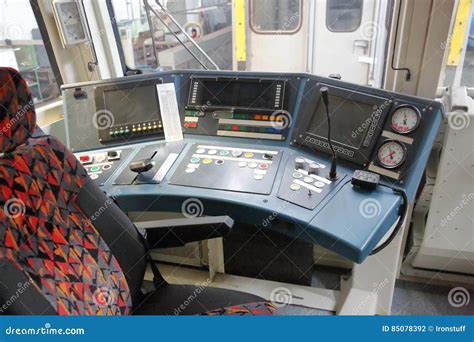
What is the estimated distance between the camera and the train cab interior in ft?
3.55

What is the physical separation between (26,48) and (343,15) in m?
1.88

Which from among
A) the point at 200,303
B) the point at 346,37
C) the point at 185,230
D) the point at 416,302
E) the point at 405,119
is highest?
the point at 346,37

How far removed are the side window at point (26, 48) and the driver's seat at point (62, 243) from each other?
37.3 inches

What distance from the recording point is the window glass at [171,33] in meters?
2.23

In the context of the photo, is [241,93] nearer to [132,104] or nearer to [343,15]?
[132,104]

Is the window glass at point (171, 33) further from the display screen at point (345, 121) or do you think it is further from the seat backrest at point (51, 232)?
the seat backrest at point (51, 232)

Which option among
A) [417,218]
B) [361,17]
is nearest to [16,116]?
[417,218]

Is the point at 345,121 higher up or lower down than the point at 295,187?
higher up

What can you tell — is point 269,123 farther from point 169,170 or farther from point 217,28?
point 217,28

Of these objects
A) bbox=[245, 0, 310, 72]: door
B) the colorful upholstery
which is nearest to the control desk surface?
the colorful upholstery

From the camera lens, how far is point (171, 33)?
6.79 feet

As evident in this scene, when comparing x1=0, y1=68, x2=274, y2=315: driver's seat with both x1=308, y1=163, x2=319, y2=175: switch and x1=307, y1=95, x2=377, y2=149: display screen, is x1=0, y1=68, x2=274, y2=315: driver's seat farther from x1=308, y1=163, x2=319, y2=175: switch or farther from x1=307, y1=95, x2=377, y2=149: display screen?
x1=307, y1=95, x2=377, y2=149: display screen

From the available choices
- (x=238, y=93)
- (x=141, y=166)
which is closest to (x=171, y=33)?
(x=238, y=93)

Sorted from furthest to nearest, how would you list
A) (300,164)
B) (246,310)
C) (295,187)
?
(300,164) → (295,187) → (246,310)
